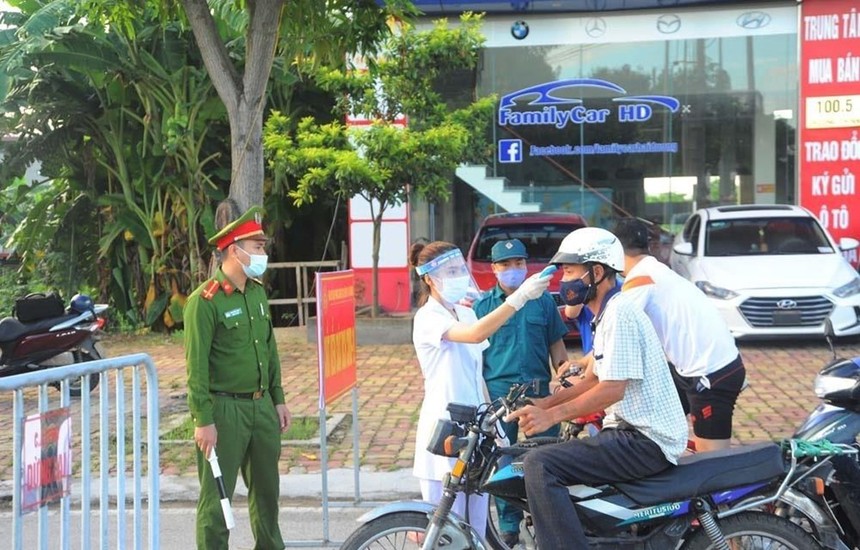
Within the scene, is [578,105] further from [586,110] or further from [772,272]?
[772,272]

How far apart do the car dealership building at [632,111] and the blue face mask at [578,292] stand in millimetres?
11397

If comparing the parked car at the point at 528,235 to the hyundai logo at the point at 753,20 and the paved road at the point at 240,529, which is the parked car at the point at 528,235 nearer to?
the hyundai logo at the point at 753,20

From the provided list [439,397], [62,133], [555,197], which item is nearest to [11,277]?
[62,133]

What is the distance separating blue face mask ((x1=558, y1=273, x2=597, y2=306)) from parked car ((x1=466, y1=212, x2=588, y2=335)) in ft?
25.8

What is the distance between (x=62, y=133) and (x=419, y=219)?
6.02 meters

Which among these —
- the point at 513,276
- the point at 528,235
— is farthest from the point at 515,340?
the point at 528,235

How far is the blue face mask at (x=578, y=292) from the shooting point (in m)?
3.96

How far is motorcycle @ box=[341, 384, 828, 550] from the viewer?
380 cm

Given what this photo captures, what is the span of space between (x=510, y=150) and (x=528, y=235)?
154 inches

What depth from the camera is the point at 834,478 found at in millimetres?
4277

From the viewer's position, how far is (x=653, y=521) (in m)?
3.83

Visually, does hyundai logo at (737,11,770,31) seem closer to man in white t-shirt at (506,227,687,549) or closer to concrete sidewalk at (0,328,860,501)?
concrete sidewalk at (0,328,860,501)

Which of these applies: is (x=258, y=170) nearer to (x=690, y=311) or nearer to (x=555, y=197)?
(x=690, y=311)

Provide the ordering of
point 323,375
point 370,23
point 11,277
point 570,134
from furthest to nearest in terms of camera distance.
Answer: point 11,277
point 570,134
point 370,23
point 323,375
